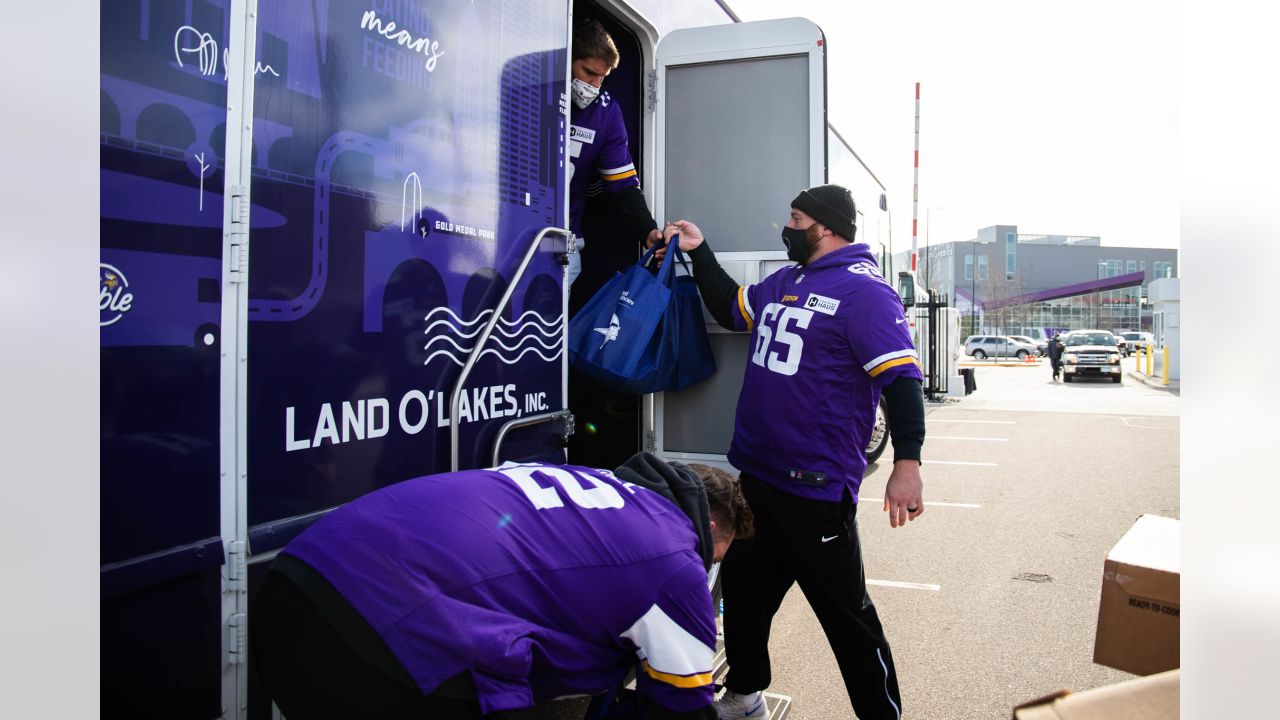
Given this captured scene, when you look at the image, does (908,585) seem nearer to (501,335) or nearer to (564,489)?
(501,335)

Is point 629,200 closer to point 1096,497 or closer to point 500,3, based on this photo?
point 500,3

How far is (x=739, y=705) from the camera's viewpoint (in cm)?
307

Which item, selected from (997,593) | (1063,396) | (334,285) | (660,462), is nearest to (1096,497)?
(997,593)

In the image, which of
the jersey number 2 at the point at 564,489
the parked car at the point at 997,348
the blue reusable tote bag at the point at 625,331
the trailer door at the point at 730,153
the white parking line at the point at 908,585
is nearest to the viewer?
the jersey number 2 at the point at 564,489

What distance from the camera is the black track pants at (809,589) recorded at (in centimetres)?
274

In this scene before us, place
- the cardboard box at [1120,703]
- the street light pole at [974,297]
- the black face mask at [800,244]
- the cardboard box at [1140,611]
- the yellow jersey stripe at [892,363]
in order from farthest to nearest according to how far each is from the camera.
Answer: the street light pole at [974,297] < the black face mask at [800,244] < the yellow jersey stripe at [892,363] < the cardboard box at [1140,611] < the cardboard box at [1120,703]

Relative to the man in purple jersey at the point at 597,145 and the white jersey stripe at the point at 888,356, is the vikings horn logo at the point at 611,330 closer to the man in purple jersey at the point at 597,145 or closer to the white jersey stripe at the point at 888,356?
the man in purple jersey at the point at 597,145

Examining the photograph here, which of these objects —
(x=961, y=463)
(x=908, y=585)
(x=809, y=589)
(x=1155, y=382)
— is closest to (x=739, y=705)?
(x=809, y=589)

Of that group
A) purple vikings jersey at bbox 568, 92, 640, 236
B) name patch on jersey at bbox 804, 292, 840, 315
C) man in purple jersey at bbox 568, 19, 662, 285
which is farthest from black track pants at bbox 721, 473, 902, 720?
purple vikings jersey at bbox 568, 92, 640, 236

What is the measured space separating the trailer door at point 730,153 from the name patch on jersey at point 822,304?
33.5 inches

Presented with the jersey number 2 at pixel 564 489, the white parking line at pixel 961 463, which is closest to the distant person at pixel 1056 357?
the white parking line at pixel 961 463

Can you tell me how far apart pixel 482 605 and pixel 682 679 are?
1.42 ft

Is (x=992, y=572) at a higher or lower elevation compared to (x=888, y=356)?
lower

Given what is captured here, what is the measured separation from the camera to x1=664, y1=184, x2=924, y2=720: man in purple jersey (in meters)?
2.77
